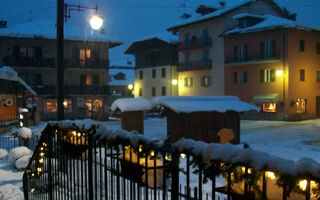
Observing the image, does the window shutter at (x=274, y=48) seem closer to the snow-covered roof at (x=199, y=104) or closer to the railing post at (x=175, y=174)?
the snow-covered roof at (x=199, y=104)

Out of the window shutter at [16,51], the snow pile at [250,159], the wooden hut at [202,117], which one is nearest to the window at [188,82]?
the window shutter at [16,51]

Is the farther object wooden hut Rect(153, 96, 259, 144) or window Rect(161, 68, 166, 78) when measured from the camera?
window Rect(161, 68, 166, 78)

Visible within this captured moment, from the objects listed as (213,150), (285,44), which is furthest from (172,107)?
(285,44)

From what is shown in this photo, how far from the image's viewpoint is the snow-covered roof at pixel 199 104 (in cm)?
1889

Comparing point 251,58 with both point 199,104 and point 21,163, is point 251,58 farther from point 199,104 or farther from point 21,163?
point 21,163

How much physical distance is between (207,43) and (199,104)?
26748 mm

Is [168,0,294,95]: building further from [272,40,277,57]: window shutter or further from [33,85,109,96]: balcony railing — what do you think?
[33,85,109,96]: balcony railing

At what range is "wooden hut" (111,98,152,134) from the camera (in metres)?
20.9

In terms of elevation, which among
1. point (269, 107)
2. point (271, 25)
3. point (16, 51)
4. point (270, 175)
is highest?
point (271, 25)

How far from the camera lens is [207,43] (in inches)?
1772

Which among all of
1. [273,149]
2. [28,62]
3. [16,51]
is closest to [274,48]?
[273,149]

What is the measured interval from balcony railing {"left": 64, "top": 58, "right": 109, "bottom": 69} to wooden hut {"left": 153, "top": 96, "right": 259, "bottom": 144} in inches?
893

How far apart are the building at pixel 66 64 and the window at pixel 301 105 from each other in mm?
21856

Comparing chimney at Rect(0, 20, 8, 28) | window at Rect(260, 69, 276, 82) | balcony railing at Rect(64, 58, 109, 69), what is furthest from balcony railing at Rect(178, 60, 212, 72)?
chimney at Rect(0, 20, 8, 28)
